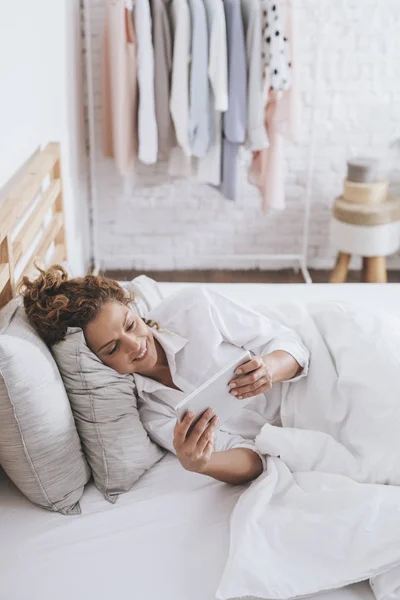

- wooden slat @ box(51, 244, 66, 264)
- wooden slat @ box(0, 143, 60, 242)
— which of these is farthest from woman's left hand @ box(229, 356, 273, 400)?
wooden slat @ box(51, 244, 66, 264)

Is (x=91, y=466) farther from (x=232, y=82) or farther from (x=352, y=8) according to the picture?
(x=352, y=8)

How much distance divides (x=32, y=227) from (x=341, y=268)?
76.0 inches

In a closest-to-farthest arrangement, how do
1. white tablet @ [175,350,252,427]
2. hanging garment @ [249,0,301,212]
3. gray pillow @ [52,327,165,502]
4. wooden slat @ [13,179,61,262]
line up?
1. white tablet @ [175,350,252,427]
2. gray pillow @ [52,327,165,502]
3. wooden slat @ [13,179,61,262]
4. hanging garment @ [249,0,301,212]

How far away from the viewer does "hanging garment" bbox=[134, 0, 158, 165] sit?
306cm

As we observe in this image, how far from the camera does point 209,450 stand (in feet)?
4.55

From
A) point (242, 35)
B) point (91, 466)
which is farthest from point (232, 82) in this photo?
point (91, 466)

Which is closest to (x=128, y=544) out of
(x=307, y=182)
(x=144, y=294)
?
(x=144, y=294)

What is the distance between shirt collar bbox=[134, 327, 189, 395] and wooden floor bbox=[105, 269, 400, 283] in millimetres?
2068

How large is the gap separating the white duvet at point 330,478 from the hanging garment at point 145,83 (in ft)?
5.06

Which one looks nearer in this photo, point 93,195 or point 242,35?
point 242,35

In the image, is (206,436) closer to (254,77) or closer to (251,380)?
(251,380)

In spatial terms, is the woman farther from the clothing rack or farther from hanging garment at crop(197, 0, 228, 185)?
the clothing rack

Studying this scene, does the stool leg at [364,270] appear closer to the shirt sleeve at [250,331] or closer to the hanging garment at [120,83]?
the hanging garment at [120,83]

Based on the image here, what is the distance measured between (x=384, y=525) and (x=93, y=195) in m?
2.63
